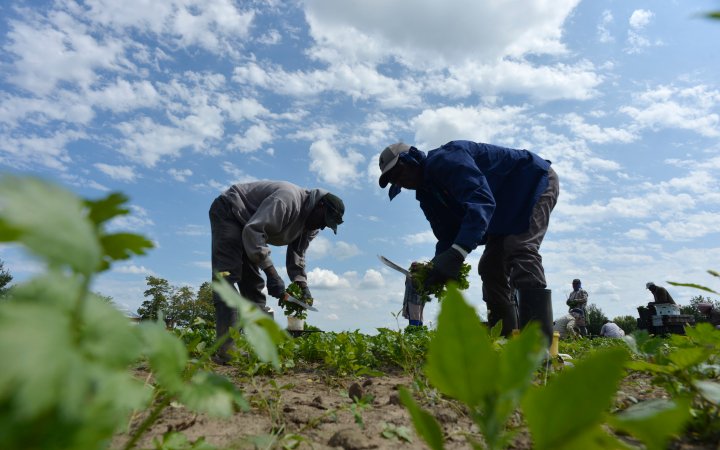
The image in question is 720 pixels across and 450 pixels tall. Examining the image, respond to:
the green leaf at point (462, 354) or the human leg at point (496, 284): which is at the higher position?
the human leg at point (496, 284)

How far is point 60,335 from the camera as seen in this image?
42cm

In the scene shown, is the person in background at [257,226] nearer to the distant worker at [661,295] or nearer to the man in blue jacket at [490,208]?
the man in blue jacket at [490,208]

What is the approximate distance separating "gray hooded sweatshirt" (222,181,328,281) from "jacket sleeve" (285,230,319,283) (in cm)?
11

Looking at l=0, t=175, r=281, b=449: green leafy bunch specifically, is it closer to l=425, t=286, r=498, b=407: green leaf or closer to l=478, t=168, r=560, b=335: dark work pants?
l=425, t=286, r=498, b=407: green leaf

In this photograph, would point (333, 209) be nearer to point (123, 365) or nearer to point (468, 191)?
point (468, 191)

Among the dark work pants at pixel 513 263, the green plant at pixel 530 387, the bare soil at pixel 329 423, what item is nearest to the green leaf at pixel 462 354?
the green plant at pixel 530 387

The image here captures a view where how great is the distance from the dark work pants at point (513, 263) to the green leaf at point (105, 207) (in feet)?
13.8

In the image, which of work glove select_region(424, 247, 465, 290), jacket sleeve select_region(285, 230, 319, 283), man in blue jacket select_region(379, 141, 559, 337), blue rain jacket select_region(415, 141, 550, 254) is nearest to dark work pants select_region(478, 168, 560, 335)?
man in blue jacket select_region(379, 141, 559, 337)

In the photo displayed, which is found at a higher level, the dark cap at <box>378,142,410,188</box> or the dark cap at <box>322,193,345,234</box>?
the dark cap at <box>378,142,410,188</box>

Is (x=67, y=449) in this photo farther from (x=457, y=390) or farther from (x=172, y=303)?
(x=172, y=303)

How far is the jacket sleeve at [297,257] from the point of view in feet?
22.7

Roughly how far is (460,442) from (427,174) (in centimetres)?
368

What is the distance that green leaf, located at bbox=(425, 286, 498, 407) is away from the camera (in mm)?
594

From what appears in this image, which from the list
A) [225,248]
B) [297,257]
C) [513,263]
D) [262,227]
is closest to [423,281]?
[513,263]
